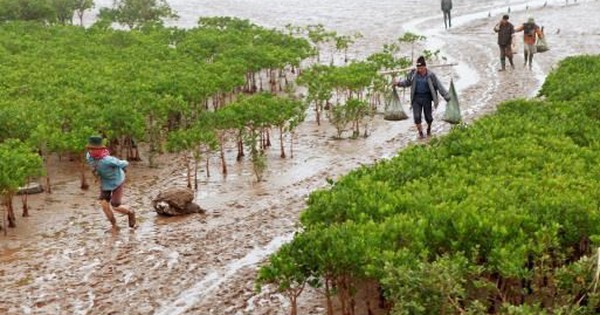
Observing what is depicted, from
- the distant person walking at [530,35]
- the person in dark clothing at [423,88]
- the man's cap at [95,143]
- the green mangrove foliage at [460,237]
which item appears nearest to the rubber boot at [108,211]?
the man's cap at [95,143]

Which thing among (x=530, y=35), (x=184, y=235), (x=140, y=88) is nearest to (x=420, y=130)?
(x=140, y=88)

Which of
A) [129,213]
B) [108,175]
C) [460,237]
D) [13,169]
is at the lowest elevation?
[129,213]

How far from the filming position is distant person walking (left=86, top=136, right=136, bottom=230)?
468 inches

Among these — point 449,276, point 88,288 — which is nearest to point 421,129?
point 88,288

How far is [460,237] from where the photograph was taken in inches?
317

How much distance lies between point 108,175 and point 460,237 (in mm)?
5998

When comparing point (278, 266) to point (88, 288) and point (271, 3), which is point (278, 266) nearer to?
point (88, 288)

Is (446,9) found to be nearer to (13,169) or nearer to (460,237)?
(13,169)

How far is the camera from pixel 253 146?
1534 cm

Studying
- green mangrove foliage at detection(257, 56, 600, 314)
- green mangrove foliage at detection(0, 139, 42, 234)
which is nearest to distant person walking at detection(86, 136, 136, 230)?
green mangrove foliage at detection(0, 139, 42, 234)

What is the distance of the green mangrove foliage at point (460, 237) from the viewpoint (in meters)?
7.15

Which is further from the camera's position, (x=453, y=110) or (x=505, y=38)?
(x=505, y=38)

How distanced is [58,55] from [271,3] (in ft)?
86.5

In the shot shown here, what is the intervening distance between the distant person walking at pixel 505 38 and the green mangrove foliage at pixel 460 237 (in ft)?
45.6
